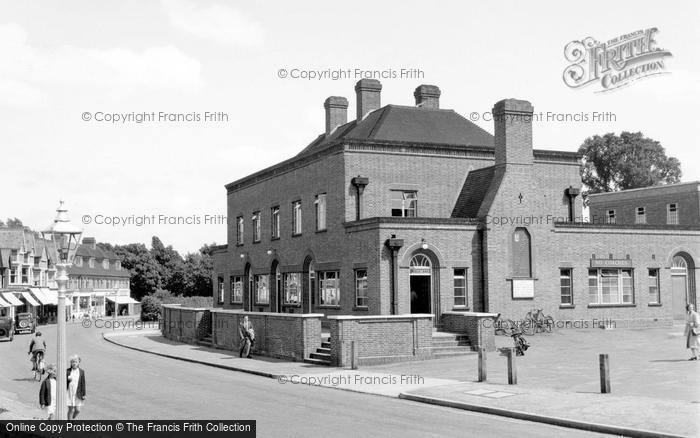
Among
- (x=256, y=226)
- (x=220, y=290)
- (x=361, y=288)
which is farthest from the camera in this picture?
(x=220, y=290)

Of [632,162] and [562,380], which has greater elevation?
[632,162]

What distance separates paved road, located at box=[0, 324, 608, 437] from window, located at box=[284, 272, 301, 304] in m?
11.1

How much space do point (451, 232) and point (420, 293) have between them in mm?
2730

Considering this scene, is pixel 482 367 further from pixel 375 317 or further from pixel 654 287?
pixel 654 287

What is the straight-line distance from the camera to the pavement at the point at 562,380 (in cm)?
1471

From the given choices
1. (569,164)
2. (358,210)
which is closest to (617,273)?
(569,164)

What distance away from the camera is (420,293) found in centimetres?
3169

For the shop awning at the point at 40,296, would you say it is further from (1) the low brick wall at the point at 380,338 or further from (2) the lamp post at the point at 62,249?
(2) the lamp post at the point at 62,249

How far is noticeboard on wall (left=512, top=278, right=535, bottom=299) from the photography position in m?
32.2

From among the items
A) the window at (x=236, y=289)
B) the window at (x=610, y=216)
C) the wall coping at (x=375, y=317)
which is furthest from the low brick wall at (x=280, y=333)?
the window at (x=610, y=216)

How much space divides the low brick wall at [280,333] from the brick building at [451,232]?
373cm

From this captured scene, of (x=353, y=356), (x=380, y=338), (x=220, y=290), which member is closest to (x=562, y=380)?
(x=353, y=356)

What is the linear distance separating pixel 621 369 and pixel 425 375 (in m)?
5.34

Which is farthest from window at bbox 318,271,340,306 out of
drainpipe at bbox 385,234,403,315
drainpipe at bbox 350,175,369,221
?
drainpipe at bbox 385,234,403,315
